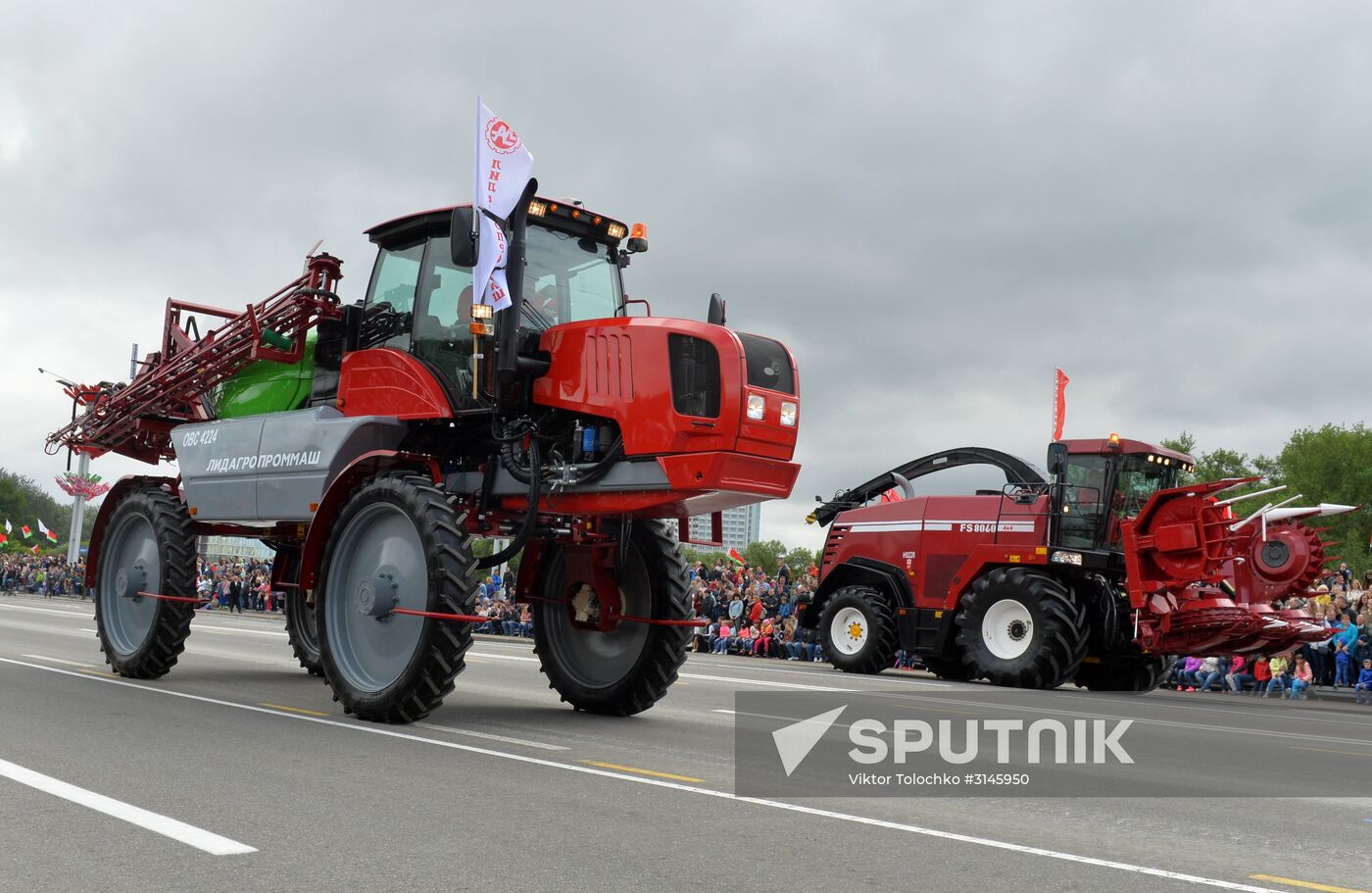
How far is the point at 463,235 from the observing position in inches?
354

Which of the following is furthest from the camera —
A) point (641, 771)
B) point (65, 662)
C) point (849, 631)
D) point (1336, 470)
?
point (1336, 470)

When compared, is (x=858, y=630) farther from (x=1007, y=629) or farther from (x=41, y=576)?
(x=41, y=576)

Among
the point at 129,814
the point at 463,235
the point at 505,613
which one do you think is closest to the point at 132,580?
the point at 463,235

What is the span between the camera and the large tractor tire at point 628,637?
1040cm

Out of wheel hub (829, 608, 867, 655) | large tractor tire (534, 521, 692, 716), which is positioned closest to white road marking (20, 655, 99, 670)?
large tractor tire (534, 521, 692, 716)

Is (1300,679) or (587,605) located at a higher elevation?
(587,605)

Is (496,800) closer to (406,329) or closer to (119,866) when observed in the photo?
(119,866)

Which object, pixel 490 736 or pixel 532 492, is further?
pixel 532 492

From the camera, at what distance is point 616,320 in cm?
916

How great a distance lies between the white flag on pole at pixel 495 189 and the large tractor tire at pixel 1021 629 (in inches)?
418

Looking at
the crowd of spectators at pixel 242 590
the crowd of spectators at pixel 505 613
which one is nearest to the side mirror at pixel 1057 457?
the crowd of spectators at pixel 505 613

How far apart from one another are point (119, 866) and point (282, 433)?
6190mm

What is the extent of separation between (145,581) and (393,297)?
3969 mm

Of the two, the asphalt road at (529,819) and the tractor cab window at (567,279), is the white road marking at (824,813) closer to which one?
the asphalt road at (529,819)
